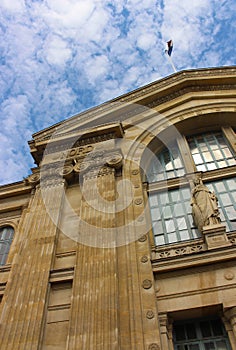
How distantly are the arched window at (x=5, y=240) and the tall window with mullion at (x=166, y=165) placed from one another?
6.48 meters

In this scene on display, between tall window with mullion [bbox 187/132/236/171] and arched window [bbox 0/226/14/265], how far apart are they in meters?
8.72

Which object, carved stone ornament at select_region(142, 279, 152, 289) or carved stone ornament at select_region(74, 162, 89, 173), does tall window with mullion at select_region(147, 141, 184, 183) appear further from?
carved stone ornament at select_region(142, 279, 152, 289)

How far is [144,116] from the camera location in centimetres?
1819

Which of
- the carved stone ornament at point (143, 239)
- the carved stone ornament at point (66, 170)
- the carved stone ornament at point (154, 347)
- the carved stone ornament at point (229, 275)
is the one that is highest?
the carved stone ornament at point (66, 170)

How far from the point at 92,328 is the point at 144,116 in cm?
1181

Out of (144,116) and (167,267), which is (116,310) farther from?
(144,116)

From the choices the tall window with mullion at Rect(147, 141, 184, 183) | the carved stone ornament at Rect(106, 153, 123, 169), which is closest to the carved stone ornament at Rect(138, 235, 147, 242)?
the carved stone ornament at Rect(106, 153, 123, 169)

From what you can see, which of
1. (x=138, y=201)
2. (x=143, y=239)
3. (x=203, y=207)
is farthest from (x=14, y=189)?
(x=203, y=207)

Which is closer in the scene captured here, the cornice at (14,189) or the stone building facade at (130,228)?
the stone building facade at (130,228)

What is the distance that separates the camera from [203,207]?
39.4 ft

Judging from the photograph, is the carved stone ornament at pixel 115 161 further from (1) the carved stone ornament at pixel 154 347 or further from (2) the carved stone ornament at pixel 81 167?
(1) the carved stone ornament at pixel 154 347

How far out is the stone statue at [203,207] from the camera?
1162 centimetres

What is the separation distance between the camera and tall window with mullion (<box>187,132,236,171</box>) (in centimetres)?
1548

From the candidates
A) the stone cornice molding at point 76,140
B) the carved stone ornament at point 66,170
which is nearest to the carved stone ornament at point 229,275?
the carved stone ornament at point 66,170
